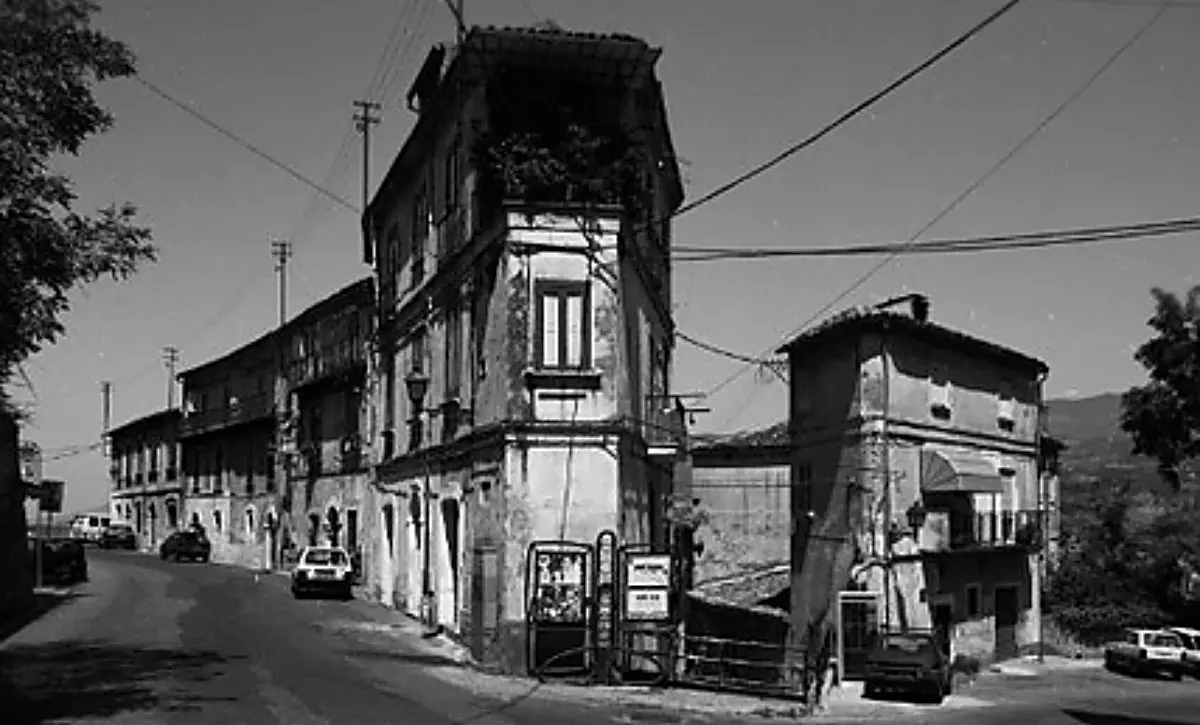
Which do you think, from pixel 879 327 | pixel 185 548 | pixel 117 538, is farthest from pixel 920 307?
pixel 117 538

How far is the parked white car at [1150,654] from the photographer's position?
138ft

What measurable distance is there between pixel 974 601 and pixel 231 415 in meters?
39.4

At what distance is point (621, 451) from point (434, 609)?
7997mm

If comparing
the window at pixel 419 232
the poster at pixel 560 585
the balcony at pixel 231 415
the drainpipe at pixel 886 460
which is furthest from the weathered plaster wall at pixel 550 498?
the balcony at pixel 231 415

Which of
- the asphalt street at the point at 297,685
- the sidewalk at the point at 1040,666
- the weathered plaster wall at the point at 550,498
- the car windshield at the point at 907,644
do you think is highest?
the weathered plaster wall at the point at 550,498

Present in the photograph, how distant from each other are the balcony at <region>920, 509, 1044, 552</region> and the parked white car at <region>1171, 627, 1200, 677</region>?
6.10 m

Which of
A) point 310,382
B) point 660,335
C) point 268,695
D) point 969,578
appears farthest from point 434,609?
point 310,382

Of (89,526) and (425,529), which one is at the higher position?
(425,529)

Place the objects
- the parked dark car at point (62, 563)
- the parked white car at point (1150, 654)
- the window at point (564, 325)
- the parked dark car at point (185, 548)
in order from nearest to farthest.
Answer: the window at point (564, 325)
the parked dark car at point (62, 563)
the parked white car at point (1150, 654)
the parked dark car at point (185, 548)

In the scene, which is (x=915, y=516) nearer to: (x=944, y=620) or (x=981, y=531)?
(x=944, y=620)

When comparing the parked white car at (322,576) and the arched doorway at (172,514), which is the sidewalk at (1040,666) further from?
the arched doorway at (172,514)

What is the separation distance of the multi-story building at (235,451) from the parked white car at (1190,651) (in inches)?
1363

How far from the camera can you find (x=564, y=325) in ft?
81.5

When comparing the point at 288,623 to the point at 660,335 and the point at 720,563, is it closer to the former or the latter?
the point at 660,335
